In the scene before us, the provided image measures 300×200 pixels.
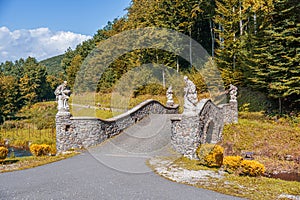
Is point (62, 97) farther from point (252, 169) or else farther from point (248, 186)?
point (248, 186)

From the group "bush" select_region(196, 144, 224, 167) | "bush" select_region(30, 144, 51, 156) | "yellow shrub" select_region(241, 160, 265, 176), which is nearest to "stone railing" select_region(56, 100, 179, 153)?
"bush" select_region(30, 144, 51, 156)

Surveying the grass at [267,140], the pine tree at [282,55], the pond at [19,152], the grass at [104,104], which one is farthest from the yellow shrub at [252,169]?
the grass at [104,104]

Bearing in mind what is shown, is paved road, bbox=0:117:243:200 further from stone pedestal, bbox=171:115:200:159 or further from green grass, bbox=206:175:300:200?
stone pedestal, bbox=171:115:200:159

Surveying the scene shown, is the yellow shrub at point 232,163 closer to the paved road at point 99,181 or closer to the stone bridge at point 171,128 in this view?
the paved road at point 99,181

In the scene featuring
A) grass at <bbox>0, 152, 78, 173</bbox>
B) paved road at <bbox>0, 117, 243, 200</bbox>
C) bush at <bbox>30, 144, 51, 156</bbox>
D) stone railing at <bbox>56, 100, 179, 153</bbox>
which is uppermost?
stone railing at <bbox>56, 100, 179, 153</bbox>

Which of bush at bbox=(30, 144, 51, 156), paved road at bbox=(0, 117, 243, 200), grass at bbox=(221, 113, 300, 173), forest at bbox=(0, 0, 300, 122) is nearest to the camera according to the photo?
paved road at bbox=(0, 117, 243, 200)

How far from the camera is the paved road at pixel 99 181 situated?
6734mm

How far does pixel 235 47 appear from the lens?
70.2 feet

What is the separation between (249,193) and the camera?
682 cm

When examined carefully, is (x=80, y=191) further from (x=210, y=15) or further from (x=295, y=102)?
(x=210, y=15)

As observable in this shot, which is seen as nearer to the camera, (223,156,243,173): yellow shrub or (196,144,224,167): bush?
(223,156,243,173): yellow shrub

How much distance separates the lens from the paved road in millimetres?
6734

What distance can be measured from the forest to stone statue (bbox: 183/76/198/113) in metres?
7.03

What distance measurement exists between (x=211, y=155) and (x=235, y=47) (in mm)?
14223
